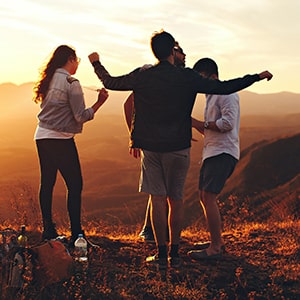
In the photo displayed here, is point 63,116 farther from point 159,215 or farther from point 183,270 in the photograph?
point 183,270

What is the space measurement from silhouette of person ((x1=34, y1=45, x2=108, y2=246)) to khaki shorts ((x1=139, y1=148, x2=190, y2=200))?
801 millimetres

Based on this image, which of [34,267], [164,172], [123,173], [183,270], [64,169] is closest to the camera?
[34,267]

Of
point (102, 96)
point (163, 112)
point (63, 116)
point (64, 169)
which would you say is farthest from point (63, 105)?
point (163, 112)

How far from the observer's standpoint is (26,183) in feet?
24.3

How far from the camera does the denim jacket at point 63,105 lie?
558cm

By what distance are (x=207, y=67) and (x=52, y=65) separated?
1.46m

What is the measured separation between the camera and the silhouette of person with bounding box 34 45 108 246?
560cm

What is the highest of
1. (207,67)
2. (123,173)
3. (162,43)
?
(162,43)

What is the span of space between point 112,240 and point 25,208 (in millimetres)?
1165

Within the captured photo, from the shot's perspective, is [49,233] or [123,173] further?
[123,173]

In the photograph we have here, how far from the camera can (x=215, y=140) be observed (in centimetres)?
557

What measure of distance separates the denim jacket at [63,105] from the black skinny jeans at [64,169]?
0.17 m

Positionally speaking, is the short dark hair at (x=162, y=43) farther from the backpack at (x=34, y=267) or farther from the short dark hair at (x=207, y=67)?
the backpack at (x=34, y=267)

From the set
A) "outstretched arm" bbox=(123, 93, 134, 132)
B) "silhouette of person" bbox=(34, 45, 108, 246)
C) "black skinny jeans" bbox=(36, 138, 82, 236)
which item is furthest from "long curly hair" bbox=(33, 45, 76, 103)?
"outstretched arm" bbox=(123, 93, 134, 132)
